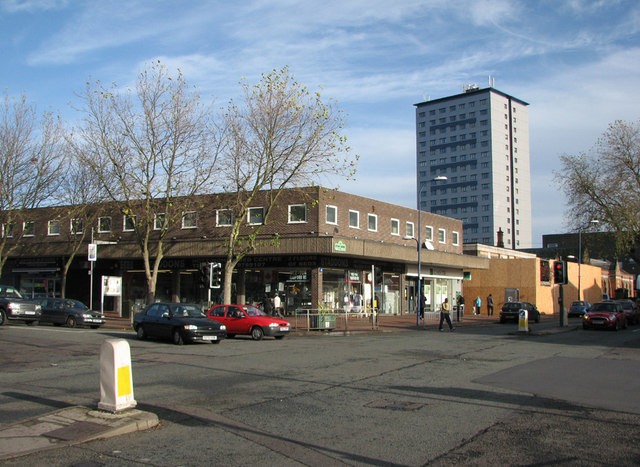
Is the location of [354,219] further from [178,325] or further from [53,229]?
[53,229]

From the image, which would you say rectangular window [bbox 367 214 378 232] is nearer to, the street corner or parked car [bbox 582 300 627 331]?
parked car [bbox 582 300 627 331]

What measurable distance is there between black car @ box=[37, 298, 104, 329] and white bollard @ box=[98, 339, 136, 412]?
845 inches

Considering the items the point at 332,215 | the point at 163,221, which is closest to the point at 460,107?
the point at 332,215

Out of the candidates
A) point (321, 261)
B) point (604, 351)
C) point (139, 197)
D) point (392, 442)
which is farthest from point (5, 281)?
point (392, 442)

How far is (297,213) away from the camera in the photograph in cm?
3469

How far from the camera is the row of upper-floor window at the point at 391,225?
3500cm

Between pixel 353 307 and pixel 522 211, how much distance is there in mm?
87599

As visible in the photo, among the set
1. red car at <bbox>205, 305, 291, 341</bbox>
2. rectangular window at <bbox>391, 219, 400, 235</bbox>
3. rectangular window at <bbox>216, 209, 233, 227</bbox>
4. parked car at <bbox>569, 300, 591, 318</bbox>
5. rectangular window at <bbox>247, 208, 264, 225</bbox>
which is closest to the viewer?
red car at <bbox>205, 305, 291, 341</bbox>

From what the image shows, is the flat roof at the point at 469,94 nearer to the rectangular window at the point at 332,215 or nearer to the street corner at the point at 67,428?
the rectangular window at the point at 332,215

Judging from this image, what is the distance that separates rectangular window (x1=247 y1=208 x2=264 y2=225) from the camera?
1428 inches

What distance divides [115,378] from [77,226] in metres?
33.3

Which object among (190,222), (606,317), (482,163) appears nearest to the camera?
(606,317)

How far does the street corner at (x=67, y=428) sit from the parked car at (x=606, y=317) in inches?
1104

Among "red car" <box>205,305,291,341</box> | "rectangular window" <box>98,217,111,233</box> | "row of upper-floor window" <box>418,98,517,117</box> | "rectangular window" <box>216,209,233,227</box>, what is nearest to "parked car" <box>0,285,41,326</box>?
"red car" <box>205,305,291,341</box>
